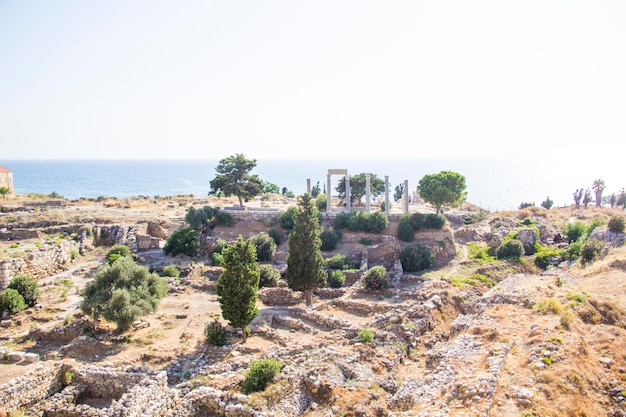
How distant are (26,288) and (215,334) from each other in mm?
12655

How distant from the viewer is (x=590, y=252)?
108ft

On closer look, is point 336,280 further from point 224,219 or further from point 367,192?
point 367,192

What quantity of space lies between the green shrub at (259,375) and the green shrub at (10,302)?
51.3ft

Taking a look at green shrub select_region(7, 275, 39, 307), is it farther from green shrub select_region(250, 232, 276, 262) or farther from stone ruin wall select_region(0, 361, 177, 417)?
green shrub select_region(250, 232, 276, 262)

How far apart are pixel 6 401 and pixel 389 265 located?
26715mm

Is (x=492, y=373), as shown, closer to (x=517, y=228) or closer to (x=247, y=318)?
(x=247, y=318)

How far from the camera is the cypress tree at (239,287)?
22.0 metres

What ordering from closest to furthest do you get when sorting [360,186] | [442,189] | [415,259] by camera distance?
1. [415,259]
2. [442,189]
3. [360,186]

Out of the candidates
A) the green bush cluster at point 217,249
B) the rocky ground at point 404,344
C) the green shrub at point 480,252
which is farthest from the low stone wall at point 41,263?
the green shrub at point 480,252

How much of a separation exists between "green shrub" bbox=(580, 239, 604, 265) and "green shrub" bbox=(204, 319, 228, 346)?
87.0 ft

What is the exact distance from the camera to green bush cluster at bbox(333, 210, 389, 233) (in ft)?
136

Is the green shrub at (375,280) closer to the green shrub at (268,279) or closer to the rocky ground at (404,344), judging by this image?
the rocky ground at (404,344)

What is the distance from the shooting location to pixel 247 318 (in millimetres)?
22016

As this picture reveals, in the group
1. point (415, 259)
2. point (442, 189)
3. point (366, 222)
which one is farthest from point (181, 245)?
point (442, 189)
